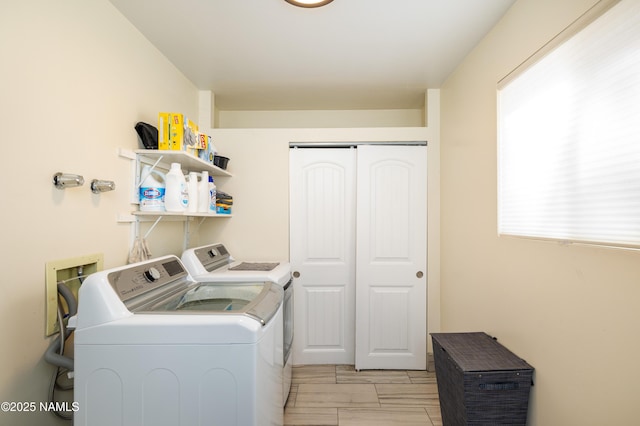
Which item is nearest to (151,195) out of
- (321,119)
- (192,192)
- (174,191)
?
(174,191)

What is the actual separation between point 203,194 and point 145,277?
2.84 feet

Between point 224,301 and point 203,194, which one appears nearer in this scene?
point 224,301

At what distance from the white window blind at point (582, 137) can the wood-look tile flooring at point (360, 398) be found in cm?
144

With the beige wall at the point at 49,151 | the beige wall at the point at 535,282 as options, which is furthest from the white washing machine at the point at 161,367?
the beige wall at the point at 535,282

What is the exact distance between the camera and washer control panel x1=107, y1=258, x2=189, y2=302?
1164mm

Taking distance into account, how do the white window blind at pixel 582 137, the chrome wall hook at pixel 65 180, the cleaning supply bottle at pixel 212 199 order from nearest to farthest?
1. the white window blind at pixel 582 137
2. the chrome wall hook at pixel 65 180
3. the cleaning supply bottle at pixel 212 199

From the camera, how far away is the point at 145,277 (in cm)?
134

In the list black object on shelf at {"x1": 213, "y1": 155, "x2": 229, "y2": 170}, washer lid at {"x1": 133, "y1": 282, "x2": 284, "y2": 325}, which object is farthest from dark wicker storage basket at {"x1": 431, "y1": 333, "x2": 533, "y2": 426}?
black object on shelf at {"x1": 213, "y1": 155, "x2": 229, "y2": 170}

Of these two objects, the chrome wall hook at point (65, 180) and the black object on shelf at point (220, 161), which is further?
the black object on shelf at point (220, 161)

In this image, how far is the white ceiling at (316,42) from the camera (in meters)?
1.60

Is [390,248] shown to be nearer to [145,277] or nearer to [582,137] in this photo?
[582,137]

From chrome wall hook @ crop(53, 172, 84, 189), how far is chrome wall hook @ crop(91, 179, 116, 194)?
17 cm

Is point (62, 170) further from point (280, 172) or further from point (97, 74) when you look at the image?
point (280, 172)

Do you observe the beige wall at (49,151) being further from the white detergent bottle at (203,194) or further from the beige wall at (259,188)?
the beige wall at (259,188)
